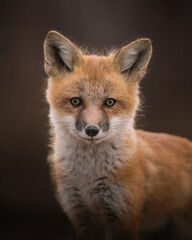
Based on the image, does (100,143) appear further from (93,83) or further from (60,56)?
(60,56)

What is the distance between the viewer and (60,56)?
2328 mm

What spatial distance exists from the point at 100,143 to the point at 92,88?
0.35 m

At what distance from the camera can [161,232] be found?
303 centimetres

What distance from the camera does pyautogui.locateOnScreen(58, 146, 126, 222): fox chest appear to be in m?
2.32

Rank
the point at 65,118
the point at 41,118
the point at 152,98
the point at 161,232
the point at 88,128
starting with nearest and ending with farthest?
the point at 88,128, the point at 65,118, the point at 161,232, the point at 41,118, the point at 152,98

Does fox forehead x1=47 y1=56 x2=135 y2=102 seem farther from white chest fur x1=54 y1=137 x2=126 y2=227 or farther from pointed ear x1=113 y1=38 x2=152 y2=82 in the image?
white chest fur x1=54 y1=137 x2=126 y2=227

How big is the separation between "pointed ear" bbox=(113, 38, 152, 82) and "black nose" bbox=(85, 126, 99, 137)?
47 cm

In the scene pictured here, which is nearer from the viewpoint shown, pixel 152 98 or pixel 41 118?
pixel 41 118

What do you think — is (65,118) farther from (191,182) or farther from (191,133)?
(191,133)

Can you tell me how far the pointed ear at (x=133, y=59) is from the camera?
7.45 feet

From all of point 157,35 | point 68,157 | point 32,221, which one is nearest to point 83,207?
point 68,157

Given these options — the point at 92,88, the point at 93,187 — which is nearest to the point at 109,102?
the point at 92,88

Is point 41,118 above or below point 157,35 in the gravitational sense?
below

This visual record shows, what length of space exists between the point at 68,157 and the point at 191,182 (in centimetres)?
95
